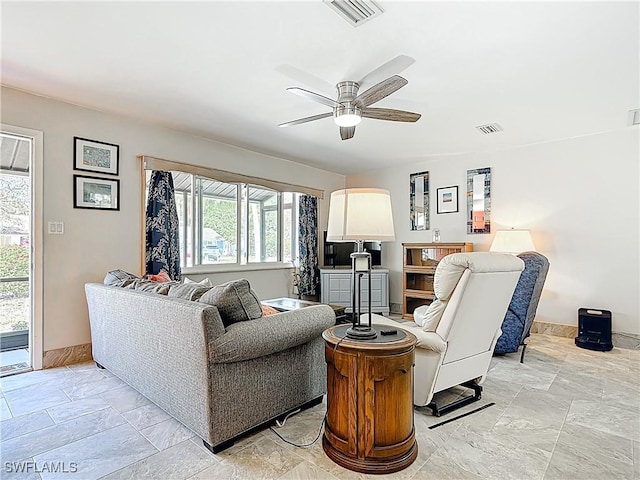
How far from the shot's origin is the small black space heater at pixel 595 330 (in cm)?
395

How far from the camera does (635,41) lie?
2344 millimetres

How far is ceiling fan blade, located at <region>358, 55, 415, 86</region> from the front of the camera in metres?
2.46

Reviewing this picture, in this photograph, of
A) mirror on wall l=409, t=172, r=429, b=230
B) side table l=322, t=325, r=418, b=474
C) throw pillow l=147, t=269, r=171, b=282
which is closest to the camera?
side table l=322, t=325, r=418, b=474

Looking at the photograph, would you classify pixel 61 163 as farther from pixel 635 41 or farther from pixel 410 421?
pixel 635 41

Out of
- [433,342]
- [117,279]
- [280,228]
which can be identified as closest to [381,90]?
[433,342]

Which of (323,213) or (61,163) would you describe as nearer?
(61,163)

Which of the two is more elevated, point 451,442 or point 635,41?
point 635,41

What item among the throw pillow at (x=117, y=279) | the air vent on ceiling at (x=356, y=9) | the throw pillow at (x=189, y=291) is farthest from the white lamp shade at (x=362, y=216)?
the throw pillow at (x=117, y=279)

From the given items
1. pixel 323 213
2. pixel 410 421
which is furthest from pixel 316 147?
pixel 410 421

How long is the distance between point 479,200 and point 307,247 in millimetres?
2707

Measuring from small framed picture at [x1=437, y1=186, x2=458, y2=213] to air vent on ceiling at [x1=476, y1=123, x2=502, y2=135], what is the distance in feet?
4.33

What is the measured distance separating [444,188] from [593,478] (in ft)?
14.3

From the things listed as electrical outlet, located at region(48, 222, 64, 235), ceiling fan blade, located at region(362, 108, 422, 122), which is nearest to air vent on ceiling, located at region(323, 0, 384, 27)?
ceiling fan blade, located at region(362, 108, 422, 122)

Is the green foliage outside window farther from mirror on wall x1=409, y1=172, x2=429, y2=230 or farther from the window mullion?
mirror on wall x1=409, y1=172, x2=429, y2=230
